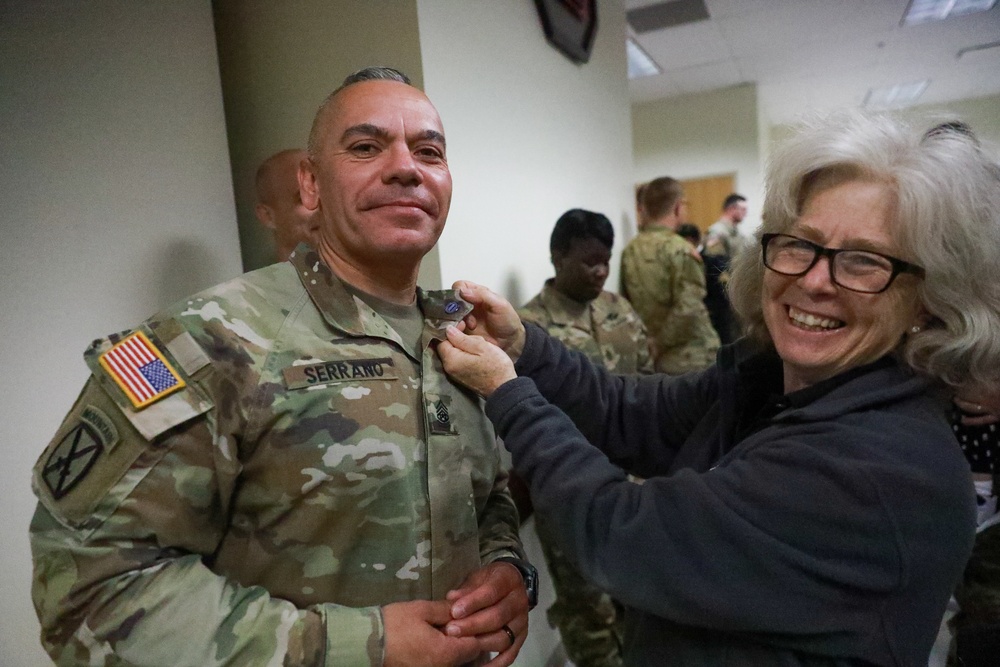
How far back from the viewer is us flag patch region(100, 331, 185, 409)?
28.1 inches

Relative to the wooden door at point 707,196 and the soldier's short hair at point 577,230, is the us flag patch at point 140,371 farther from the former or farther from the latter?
the wooden door at point 707,196

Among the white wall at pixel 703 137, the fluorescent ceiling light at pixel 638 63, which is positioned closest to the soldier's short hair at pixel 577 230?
the fluorescent ceiling light at pixel 638 63

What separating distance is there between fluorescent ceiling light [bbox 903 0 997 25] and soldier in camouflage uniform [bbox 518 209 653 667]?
4.13 metres

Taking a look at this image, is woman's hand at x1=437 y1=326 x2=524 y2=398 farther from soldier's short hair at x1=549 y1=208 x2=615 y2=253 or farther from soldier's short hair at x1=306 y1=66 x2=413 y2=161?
soldier's short hair at x1=549 y1=208 x2=615 y2=253

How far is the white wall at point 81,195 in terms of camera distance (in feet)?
3.71

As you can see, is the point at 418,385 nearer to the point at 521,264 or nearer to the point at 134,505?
the point at 134,505

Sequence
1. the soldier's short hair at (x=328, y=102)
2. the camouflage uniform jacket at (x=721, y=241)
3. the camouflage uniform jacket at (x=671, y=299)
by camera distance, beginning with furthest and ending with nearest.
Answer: the camouflage uniform jacket at (x=721, y=241), the camouflage uniform jacket at (x=671, y=299), the soldier's short hair at (x=328, y=102)

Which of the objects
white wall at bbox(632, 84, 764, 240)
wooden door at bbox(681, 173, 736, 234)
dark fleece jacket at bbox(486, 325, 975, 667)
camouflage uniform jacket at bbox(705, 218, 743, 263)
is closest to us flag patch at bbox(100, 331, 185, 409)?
dark fleece jacket at bbox(486, 325, 975, 667)

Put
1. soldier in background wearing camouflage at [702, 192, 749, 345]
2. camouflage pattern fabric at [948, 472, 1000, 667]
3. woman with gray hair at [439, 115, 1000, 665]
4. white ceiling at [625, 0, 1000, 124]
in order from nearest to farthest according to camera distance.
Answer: woman with gray hair at [439, 115, 1000, 665]
camouflage pattern fabric at [948, 472, 1000, 667]
soldier in background wearing camouflage at [702, 192, 749, 345]
white ceiling at [625, 0, 1000, 124]

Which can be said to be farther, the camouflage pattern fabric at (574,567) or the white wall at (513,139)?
the camouflage pattern fabric at (574,567)

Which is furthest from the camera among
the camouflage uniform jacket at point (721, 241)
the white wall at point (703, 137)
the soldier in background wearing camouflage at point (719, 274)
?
the white wall at point (703, 137)

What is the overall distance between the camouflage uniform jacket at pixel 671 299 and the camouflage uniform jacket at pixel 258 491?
209 cm

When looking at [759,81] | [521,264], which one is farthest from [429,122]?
[759,81]

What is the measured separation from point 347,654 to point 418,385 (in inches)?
15.5
